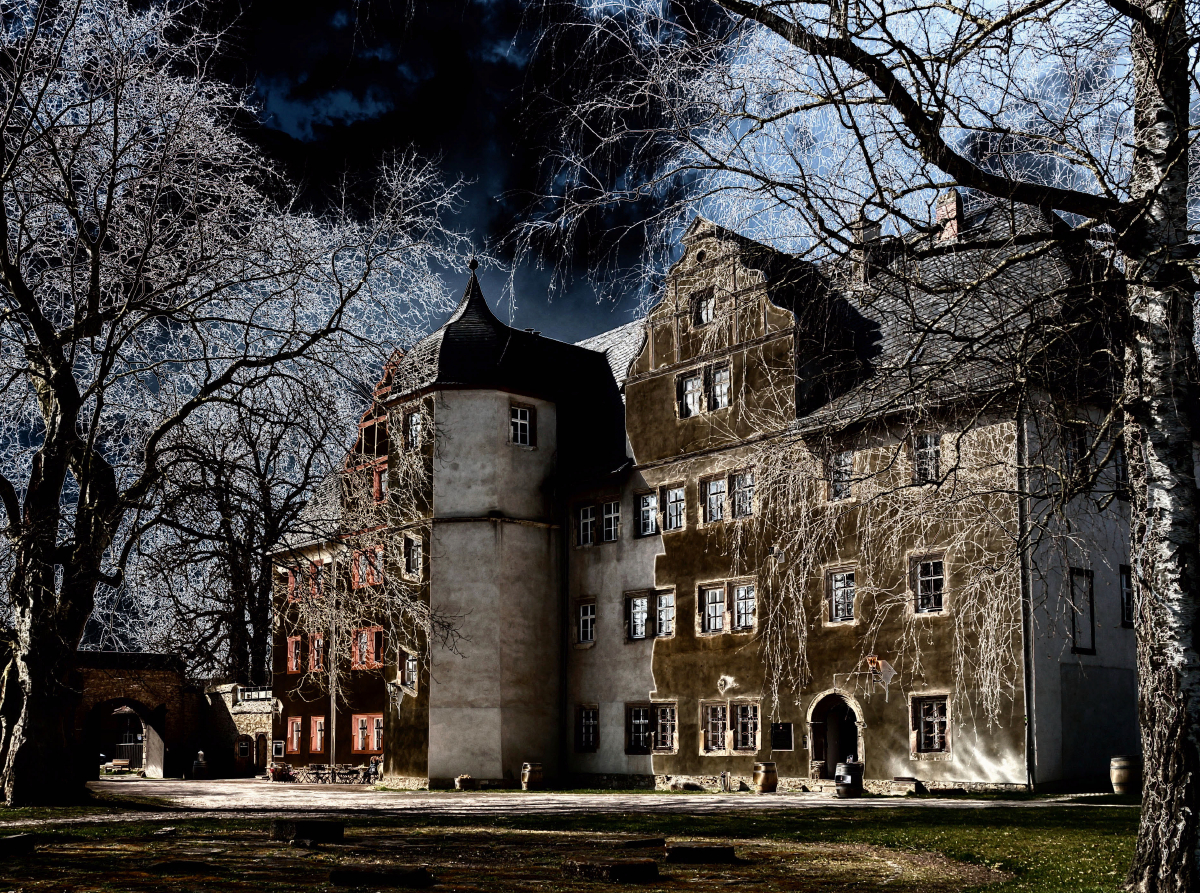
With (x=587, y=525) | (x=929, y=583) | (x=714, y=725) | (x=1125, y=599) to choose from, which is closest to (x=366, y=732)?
(x=587, y=525)

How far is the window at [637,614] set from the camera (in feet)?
116

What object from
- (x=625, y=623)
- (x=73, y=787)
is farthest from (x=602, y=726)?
(x=73, y=787)

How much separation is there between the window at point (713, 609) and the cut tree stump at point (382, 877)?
2347 cm

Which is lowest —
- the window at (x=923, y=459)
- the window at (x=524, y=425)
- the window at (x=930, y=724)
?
the window at (x=930, y=724)

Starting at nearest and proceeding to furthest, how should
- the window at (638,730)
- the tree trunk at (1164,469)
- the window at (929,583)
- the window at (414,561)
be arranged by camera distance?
the tree trunk at (1164,469) → the window at (929,583) → the window at (638,730) → the window at (414,561)

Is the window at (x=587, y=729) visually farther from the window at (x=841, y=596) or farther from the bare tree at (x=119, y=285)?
the bare tree at (x=119, y=285)

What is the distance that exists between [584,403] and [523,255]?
30.0 metres

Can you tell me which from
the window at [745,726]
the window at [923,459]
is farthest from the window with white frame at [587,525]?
the window at [923,459]

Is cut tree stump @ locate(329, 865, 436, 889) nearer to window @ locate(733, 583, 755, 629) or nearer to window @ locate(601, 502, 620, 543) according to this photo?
window @ locate(733, 583, 755, 629)

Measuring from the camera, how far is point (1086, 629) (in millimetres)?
27047

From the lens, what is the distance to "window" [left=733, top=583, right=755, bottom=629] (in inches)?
1262

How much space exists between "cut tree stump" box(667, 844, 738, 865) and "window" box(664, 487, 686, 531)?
22.4 metres

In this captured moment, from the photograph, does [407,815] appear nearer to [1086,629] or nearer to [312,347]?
[312,347]

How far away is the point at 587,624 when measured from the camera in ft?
122
